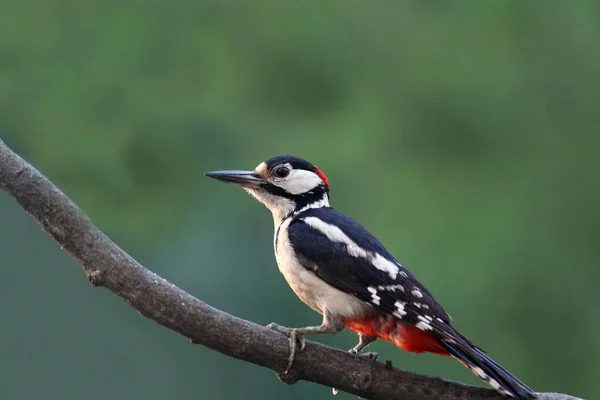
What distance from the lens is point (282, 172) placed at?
10.1 ft

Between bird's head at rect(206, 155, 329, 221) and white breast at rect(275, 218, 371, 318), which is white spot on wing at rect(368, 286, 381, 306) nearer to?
white breast at rect(275, 218, 371, 318)

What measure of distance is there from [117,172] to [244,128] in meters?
0.89

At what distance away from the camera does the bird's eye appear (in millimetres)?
3084

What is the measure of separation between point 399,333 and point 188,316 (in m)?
0.68

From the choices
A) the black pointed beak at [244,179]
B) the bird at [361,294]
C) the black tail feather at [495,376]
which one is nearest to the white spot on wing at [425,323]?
the bird at [361,294]

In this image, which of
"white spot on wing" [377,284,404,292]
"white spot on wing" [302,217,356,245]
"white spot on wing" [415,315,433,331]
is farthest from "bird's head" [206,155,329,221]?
"white spot on wing" [415,315,433,331]

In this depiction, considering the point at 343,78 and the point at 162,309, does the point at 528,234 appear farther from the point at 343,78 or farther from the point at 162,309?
the point at 162,309

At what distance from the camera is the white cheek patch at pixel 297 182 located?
121 inches

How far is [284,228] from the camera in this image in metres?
2.95

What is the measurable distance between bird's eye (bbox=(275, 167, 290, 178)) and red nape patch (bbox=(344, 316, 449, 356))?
1.98ft

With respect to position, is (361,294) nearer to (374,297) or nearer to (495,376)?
(374,297)

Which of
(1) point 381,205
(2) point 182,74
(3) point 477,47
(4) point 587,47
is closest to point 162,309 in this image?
(1) point 381,205

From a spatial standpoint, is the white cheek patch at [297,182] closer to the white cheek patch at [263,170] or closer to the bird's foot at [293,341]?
the white cheek patch at [263,170]

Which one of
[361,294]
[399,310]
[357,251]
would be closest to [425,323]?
[399,310]
